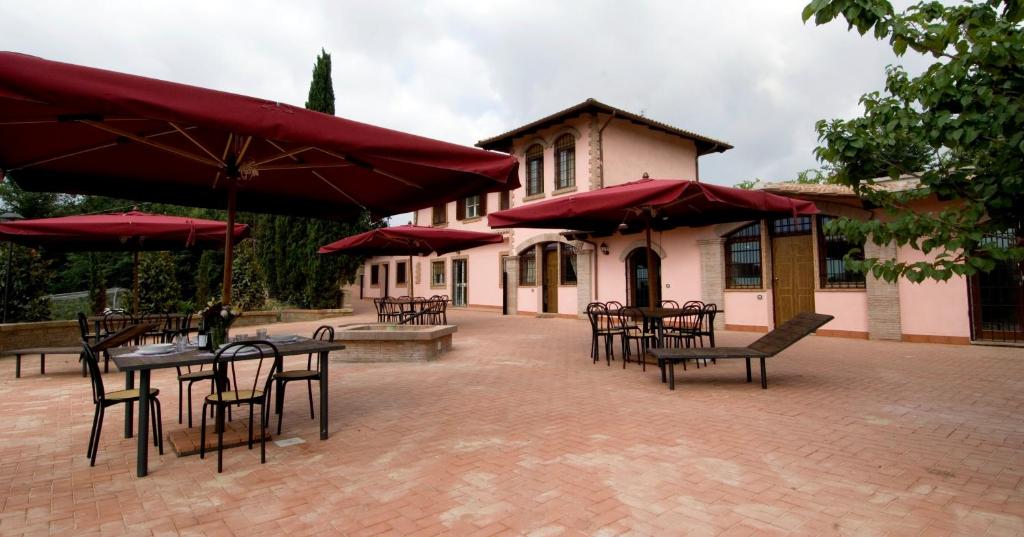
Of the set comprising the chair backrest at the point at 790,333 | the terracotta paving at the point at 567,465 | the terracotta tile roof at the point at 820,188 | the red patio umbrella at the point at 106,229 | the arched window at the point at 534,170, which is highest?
the arched window at the point at 534,170

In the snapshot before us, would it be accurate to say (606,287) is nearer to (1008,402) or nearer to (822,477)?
(1008,402)

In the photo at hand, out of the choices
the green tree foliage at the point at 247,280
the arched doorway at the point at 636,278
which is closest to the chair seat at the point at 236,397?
the arched doorway at the point at 636,278

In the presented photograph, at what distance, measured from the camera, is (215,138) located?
3.93 metres

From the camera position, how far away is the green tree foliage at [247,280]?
14781 mm

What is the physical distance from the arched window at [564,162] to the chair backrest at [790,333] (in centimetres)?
1036

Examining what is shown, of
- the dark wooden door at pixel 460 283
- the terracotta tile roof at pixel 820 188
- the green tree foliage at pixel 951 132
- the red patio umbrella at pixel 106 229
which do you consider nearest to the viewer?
the green tree foliage at pixel 951 132

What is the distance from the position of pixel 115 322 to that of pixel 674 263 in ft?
38.7

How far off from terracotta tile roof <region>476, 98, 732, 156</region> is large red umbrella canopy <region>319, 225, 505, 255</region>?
5.98m

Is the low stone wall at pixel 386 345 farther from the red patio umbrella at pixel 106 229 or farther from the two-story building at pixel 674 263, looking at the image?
the two-story building at pixel 674 263

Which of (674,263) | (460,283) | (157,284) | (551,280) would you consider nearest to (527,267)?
(551,280)

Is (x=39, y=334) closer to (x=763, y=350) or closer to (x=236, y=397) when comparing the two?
(x=236, y=397)

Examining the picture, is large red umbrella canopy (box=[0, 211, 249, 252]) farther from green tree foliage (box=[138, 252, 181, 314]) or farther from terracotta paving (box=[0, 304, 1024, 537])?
green tree foliage (box=[138, 252, 181, 314])

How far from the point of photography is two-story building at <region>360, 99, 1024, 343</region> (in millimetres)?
9062

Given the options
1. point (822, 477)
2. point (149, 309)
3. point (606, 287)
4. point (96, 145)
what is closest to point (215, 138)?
point (96, 145)
